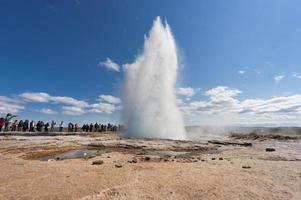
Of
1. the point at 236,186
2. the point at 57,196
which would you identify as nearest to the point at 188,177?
the point at 236,186

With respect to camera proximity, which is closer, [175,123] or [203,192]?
[203,192]

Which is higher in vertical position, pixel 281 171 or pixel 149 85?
pixel 149 85

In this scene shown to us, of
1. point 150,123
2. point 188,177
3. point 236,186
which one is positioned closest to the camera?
point 236,186

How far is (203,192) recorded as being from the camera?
7.15m

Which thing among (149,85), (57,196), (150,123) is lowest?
(57,196)

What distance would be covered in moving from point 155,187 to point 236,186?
2.40 metres

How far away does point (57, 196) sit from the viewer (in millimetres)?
6648

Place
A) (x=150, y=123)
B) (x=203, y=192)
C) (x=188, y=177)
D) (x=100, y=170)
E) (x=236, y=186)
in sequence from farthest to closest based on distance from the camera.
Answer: (x=150, y=123) → (x=100, y=170) → (x=188, y=177) → (x=236, y=186) → (x=203, y=192)

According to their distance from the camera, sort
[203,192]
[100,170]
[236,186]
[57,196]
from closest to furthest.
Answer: [57,196] → [203,192] → [236,186] → [100,170]

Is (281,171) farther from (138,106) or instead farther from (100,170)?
(138,106)

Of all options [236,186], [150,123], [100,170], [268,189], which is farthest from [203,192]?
[150,123]

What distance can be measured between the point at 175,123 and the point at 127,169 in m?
29.6

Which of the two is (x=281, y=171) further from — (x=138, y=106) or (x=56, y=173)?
(x=138, y=106)

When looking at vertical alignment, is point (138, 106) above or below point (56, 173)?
above
